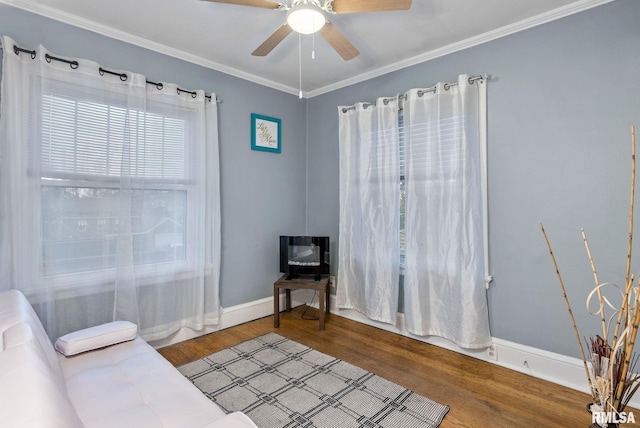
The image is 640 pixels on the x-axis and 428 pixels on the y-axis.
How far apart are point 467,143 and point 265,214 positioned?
2122 millimetres

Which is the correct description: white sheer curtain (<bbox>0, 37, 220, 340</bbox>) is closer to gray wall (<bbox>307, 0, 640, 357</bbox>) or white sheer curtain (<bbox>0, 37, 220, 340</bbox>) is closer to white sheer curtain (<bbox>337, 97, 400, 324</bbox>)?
white sheer curtain (<bbox>337, 97, 400, 324</bbox>)

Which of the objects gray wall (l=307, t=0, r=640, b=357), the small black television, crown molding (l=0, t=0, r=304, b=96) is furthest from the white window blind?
gray wall (l=307, t=0, r=640, b=357)

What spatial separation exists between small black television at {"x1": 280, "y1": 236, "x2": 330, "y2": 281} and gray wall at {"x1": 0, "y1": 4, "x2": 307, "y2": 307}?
0.28 m

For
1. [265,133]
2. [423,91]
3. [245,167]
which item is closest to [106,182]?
[245,167]

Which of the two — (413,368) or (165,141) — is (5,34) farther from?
(413,368)

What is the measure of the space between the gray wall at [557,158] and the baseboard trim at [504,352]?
0.22ft

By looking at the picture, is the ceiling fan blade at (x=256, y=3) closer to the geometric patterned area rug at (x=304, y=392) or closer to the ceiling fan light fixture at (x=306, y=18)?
the ceiling fan light fixture at (x=306, y=18)

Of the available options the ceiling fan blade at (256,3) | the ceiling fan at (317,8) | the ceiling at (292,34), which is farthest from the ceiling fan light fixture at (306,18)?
the ceiling at (292,34)

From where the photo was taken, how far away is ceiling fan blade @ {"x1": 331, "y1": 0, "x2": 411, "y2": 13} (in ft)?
5.27

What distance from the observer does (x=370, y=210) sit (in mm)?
3182

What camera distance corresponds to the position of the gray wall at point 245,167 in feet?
8.68

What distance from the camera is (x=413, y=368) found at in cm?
243

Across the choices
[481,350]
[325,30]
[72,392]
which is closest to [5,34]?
[325,30]

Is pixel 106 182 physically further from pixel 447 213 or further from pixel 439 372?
pixel 439 372
